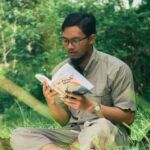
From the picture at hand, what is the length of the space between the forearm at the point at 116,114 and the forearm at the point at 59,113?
1.39 feet

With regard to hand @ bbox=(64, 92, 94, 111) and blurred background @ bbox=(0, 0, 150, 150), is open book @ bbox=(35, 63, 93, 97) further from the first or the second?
blurred background @ bbox=(0, 0, 150, 150)

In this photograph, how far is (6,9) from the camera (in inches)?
706

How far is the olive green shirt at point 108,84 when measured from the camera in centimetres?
396

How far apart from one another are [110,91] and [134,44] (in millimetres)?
6387

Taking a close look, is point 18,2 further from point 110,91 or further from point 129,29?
point 110,91

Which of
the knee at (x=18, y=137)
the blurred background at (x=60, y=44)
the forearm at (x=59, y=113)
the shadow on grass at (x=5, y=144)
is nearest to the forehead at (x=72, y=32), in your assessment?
the forearm at (x=59, y=113)

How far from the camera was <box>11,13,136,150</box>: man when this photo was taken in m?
3.74

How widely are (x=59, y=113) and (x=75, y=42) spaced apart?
52 centimetres

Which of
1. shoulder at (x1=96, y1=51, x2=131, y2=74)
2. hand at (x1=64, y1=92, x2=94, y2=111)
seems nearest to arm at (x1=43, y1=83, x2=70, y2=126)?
hand at (x1=64, y1=92, x2=94, y2=111)

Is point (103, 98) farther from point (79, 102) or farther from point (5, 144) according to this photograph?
point (5, 144)

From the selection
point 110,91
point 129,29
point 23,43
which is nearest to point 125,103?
point 110,91

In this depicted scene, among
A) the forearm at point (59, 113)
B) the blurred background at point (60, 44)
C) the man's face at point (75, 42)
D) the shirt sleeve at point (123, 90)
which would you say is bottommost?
the blurred background at point (60, 44)

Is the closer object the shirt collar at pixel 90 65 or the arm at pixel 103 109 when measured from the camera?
the arm at pixel 103 109

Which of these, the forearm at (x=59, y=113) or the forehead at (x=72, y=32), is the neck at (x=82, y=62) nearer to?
the forehead at (x=72, y=32)
